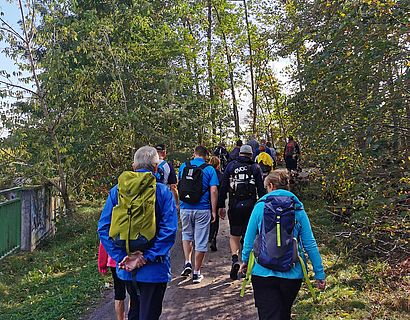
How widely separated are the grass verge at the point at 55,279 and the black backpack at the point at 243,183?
8.77 feet

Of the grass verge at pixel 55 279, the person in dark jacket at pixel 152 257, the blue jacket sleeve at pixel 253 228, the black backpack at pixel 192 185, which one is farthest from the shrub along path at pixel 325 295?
the person in dark jacket at pixel 152 257

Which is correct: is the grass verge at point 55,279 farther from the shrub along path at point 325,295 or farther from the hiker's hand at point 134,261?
the hiker's hand at point 134,261

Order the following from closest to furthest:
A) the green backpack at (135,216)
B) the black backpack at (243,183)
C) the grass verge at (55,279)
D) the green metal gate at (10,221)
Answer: the green backpack at (135,216) < the grass verge at (55,279) < the black backpack at (243,183) < the green metal gate at (10,221)

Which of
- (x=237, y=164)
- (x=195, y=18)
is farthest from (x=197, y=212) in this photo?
(x=195, y=18)

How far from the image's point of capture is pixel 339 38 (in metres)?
5.90

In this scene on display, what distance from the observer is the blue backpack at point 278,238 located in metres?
3.84

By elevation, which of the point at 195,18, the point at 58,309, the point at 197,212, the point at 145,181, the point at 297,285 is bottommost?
the point at 58,309

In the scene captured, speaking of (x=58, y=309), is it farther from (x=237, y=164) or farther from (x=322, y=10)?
(x=322, y=10)

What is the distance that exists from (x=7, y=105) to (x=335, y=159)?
9.08 meters

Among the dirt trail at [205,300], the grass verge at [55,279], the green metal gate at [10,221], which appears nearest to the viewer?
the dirt trail at [205,300]

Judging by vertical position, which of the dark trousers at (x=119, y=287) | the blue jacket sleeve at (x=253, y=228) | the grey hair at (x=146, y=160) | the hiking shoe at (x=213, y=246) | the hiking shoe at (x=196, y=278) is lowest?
the hiking shoe at (x=196, y=278)

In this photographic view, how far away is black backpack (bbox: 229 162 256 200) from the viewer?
274 inches

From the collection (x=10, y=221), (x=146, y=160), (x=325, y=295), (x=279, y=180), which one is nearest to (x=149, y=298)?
(x=146, y=160)

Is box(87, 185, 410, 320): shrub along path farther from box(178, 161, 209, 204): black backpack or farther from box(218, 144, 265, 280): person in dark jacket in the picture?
box(178, 161, 209, 204): black backpack
